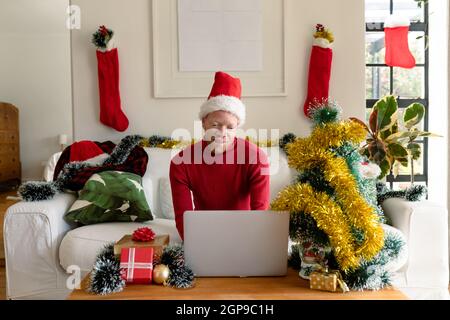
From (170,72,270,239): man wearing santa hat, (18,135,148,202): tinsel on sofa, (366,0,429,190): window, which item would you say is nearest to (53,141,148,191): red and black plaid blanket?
(18,135,148,202): tinsel on sofa

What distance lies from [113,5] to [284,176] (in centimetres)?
166

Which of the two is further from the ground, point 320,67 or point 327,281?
point 320,67

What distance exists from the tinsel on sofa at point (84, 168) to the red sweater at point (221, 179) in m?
0.92

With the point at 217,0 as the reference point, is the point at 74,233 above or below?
below

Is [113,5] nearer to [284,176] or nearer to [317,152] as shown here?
[284,176]

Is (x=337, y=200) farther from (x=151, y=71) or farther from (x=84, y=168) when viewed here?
(x=151, y=71)

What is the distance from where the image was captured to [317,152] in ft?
4.32

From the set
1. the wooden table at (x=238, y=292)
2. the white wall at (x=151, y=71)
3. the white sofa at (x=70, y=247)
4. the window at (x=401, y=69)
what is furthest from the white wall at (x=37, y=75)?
the wooden table at (x=238, y=292)

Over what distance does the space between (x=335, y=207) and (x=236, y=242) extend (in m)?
0.28

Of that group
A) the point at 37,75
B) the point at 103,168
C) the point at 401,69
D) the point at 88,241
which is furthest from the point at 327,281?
the point at 37,75

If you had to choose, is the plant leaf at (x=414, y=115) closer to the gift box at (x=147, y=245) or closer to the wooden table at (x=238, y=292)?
the wooden table at (x=238, y=292)

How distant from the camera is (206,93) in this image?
330 centimetres
